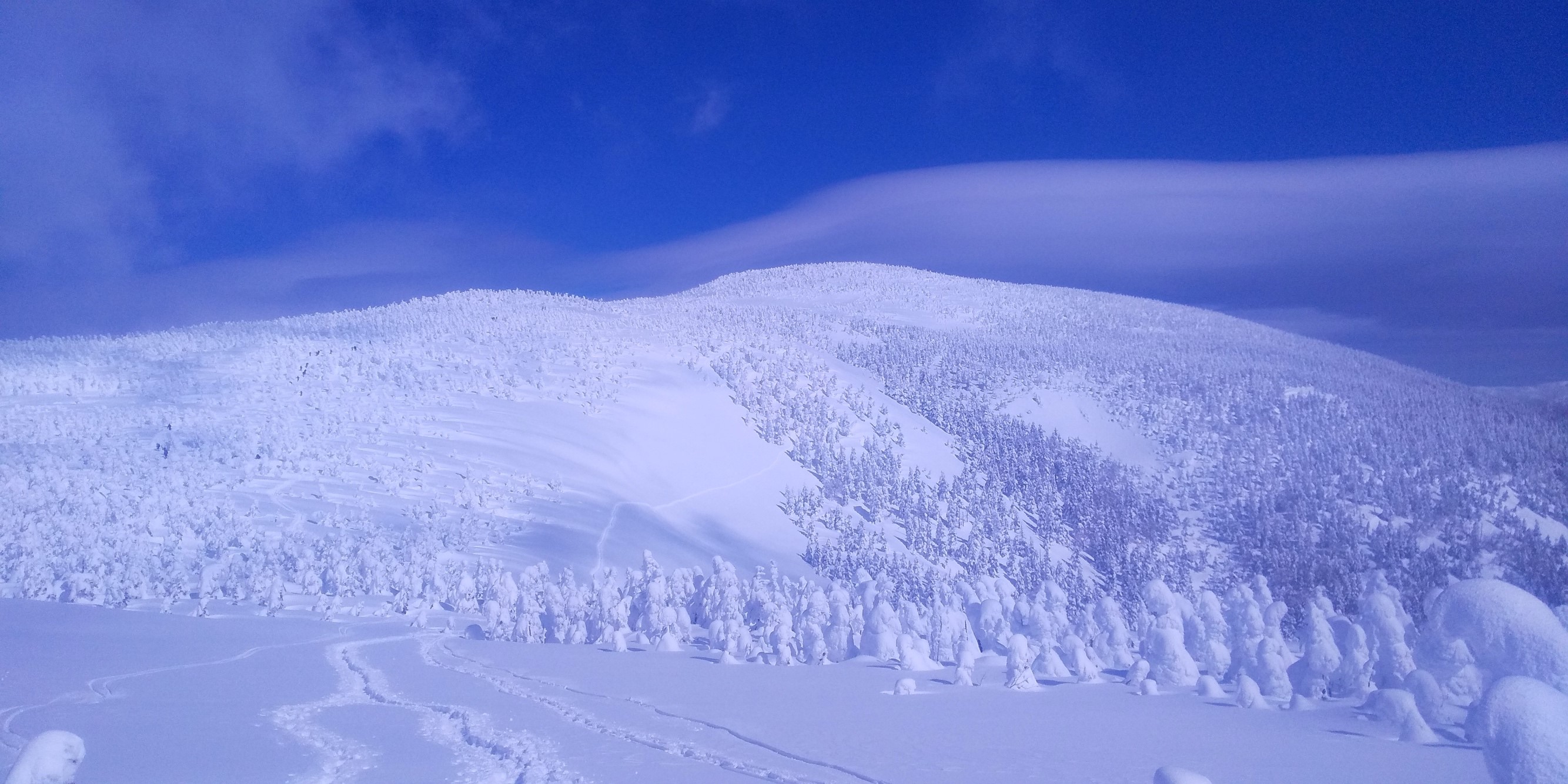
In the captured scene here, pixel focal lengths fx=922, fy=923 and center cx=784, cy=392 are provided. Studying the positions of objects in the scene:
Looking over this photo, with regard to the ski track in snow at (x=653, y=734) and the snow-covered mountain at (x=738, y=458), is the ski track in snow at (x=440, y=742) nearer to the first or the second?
the ski track in snow at (x=653, y=734)

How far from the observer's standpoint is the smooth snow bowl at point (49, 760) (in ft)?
22.9

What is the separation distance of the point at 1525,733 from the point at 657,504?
44.7 metres

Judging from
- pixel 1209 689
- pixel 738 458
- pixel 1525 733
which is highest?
pixel 738 458

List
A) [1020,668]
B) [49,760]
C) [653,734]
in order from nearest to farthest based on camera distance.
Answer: [49,760] → [653,734] → [1020,668]

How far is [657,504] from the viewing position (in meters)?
50.1

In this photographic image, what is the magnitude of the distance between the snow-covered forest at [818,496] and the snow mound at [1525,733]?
67 millimetres

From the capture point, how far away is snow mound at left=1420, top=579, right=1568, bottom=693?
35.2 feet

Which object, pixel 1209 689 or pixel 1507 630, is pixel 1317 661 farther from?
pixel 1507 630

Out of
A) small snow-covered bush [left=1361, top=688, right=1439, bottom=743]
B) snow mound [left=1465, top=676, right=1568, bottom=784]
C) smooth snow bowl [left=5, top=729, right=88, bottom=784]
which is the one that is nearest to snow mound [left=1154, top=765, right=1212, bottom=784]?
snow mound [left=1465, top=676, right=1568, bottom=784]

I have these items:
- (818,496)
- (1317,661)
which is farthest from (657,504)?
(1317,661)

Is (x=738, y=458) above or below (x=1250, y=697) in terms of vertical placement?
above

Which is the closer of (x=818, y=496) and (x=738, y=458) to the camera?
(x=818, y=496)

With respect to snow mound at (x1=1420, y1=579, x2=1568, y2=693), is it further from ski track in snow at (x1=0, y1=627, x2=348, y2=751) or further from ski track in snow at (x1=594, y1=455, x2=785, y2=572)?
ski track in snow at (x1=594, y1=455, x2=785, y2=572)

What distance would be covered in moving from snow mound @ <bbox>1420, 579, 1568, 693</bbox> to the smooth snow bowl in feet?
46.2
